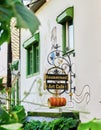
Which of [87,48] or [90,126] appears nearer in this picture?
[90,126]

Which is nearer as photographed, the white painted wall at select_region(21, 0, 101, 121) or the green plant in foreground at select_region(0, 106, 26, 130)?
the green plant in foreground at select_region(0, 106, 26, 130)

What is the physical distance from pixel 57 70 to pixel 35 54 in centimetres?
366

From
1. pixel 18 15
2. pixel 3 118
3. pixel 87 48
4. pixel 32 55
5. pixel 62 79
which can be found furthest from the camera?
pixel 32 55

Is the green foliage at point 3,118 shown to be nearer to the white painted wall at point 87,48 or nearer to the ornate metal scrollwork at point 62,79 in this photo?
the white painted wall at point 87,48

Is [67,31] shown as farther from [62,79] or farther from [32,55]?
[32,55]

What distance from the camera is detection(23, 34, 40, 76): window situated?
42.0 ft

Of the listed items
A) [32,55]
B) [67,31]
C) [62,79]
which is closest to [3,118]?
[62,79]

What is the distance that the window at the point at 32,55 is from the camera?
12.8 meters

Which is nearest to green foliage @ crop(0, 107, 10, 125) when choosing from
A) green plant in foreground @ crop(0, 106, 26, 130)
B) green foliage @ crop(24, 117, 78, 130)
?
green plant in foreground @ crop(0, 106, 26, 130)

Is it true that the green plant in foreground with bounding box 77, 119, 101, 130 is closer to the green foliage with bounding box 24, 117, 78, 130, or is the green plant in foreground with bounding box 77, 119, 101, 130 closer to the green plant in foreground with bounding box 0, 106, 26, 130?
the green plant in foreground with bounding box 0, 106, 26, 130

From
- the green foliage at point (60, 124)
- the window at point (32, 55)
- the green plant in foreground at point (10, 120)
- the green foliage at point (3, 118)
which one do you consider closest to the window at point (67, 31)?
the green foliage at point (60, 124)

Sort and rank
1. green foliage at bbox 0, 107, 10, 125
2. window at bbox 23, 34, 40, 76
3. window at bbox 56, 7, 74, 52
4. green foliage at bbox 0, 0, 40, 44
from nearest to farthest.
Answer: green foliage at bbox 0, 0, 40, 44
green foliage at bbox 0, 107, 10, 125
window at bbox 56, 7, 74, 52
window at bbox 23, 34, 40, 76

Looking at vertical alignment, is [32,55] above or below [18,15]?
above

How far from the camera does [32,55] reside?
43.5 feet
